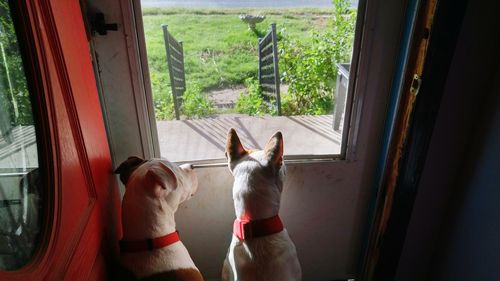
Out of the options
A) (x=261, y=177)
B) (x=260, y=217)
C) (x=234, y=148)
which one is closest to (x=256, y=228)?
(x=260, y=217)

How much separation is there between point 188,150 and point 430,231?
3.67 feet

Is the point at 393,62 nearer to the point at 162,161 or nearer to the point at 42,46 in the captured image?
the point at 162,161

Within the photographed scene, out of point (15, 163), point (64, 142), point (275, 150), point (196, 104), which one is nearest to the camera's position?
point (15, 163)

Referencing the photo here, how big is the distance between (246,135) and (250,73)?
266mm

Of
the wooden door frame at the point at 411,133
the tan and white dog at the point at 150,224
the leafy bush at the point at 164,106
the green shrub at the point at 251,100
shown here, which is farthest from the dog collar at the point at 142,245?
the wooden door frame at the point at 411,133

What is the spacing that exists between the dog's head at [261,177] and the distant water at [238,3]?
1.45ft

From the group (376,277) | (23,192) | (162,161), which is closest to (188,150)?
(162,161)

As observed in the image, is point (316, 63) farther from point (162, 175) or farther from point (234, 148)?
point (162, 175)

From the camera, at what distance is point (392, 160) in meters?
1.33

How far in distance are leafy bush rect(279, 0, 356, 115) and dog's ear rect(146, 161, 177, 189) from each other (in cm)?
56

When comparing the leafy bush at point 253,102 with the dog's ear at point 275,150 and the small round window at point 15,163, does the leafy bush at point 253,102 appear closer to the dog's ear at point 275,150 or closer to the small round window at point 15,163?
the dog's ear at point 275,150

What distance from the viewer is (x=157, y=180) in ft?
3.47

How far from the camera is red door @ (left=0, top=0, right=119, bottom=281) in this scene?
705 millimetres

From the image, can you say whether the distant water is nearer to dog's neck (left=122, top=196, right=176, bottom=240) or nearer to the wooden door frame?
the wooden door frame
